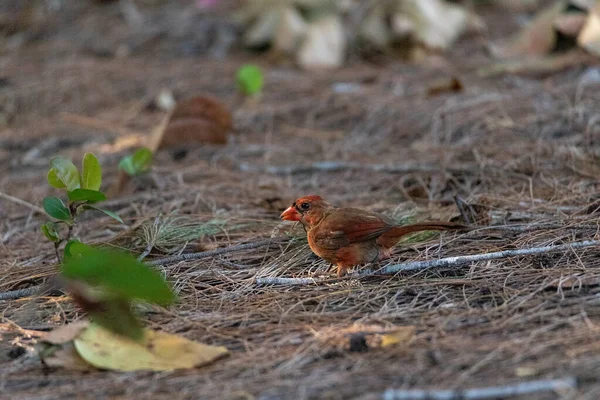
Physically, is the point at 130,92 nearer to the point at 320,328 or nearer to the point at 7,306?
the point at 7,306

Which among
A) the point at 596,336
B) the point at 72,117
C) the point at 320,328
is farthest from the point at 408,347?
the point at 72,117

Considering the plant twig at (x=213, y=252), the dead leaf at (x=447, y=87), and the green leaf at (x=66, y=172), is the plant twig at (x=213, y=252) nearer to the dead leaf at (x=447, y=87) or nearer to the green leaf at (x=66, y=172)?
the green leaf at (x=66, y=172)

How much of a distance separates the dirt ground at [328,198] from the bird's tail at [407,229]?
0.15 metres

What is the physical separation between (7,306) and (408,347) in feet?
5.20

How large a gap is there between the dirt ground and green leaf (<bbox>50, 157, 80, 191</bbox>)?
1.46 feet

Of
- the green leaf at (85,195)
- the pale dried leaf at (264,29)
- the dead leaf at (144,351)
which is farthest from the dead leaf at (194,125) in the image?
the dead leaf at (144,351)

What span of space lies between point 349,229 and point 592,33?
4.22 meters

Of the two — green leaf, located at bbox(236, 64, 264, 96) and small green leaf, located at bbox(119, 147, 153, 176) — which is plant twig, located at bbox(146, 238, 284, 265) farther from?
green leaf, located at bbox(236, 64, 264, 96)

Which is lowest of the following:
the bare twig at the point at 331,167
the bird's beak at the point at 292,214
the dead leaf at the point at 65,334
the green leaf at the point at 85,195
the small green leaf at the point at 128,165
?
the bare twig at the point at 331,167

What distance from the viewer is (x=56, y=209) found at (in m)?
3.07

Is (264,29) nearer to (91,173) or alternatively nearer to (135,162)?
(135,162)

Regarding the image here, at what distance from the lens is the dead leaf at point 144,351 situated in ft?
7.52

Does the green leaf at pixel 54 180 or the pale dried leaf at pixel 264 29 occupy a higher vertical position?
the green leaf at pixel 54 180

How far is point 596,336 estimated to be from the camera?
2184mm
